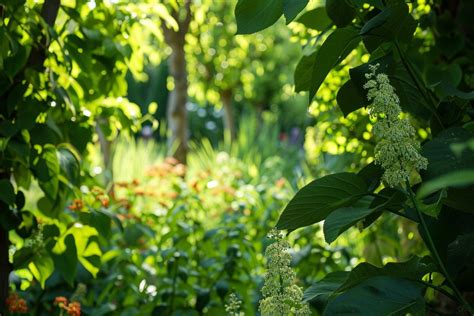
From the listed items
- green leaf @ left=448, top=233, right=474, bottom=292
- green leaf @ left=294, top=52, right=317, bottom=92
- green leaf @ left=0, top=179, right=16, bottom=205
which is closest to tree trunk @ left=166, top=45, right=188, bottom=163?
green leaf @ left=0, top=179, right=16, bottom=205

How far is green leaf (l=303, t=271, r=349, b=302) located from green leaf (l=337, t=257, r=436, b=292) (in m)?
0.08

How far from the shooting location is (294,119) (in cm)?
1939

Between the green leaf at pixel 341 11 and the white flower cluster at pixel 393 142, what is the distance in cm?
28

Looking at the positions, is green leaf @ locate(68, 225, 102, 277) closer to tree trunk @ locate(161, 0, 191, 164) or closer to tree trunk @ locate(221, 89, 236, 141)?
tree trunk @ locate(161, 0, 191, 164)

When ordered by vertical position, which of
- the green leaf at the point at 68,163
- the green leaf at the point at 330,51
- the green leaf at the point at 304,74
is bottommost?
the green leaf at the point at 330,51

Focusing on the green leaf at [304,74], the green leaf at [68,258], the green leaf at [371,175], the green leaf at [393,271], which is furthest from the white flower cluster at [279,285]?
the green leaf at [68,258]

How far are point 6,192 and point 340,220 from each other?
1068mm

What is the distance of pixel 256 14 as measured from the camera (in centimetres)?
151

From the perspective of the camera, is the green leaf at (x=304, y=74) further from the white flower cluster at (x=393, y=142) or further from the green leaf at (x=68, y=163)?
the green leaf at (x=68, y=163)

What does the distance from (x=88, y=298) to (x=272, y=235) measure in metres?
1.80

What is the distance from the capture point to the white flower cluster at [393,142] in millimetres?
1299

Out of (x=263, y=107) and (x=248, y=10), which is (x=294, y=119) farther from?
(x=248, y=10)

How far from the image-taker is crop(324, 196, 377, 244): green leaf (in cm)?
131

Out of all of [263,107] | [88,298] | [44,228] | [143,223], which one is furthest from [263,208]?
[263,107]
